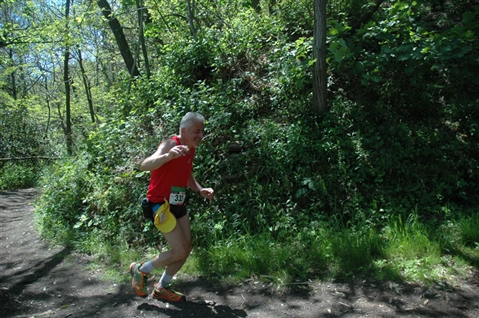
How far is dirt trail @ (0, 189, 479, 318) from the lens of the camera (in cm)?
345

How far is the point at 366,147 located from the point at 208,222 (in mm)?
2748

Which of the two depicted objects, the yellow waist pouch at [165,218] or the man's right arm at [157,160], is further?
the yellow waist pouch at [165,218]

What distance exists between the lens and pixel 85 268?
5.20 m

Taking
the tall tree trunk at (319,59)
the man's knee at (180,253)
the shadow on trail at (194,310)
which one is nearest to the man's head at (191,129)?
the man's knee at (180,253)

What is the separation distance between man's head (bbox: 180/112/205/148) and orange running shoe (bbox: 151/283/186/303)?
1.53 metres

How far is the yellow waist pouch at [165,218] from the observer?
11.8ft

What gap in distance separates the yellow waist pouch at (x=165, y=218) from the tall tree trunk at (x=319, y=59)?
3828 millimetres

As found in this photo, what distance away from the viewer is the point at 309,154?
19.4 ft

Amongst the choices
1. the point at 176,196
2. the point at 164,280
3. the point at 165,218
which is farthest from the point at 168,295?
the point at 176,196

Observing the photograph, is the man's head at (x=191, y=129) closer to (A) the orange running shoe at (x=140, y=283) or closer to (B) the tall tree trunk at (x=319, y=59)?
(A) the orange running shoe at (x=140, y=283)

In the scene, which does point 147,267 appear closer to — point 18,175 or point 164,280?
point 164,280

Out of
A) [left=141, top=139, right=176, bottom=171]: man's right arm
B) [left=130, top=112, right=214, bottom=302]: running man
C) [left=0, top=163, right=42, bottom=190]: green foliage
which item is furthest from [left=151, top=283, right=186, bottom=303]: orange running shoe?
[left=0, top=163, right=42, bottom=190]: green foliage

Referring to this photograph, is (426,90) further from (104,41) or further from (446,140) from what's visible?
(104,41)

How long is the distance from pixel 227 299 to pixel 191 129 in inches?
70.6
